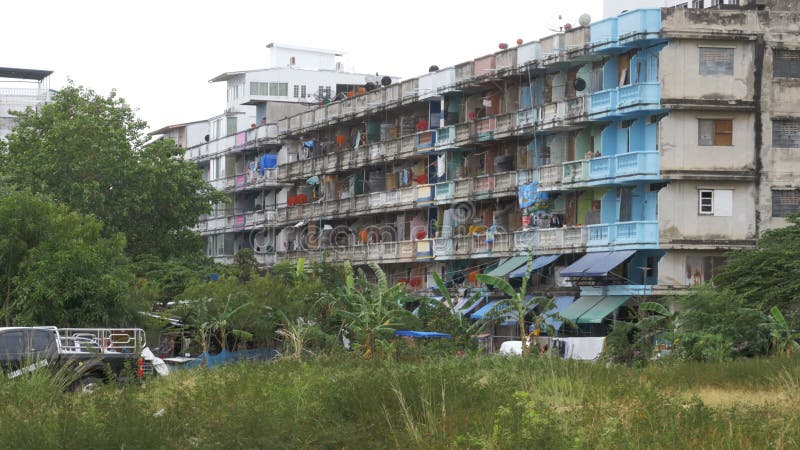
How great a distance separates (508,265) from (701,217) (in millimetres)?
8296

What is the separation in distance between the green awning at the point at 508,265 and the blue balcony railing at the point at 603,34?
28.5 ft

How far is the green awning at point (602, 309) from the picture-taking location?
1962 inches

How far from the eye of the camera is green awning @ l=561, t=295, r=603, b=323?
50.9m

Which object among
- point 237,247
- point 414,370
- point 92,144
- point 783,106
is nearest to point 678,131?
point 783,106

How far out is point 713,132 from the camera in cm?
5088

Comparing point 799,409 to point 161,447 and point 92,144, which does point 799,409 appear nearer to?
point 161,447

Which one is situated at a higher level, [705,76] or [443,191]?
[705,76]

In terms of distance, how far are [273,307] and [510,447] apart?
33.5m

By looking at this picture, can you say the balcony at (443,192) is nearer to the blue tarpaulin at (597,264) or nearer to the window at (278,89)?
the blue tarpaulin at (597,264)

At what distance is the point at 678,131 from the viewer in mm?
50625

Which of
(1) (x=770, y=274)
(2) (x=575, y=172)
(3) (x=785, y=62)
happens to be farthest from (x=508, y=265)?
(1) (x=770, y=274)

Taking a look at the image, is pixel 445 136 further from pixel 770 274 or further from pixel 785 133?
pixel 770 274

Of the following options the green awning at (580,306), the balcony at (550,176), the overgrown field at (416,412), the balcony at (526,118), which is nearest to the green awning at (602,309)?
the green awning at (580,306)

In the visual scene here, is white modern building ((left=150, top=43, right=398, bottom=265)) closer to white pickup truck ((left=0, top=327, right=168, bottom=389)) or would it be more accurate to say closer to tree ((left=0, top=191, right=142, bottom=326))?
tree ((left=0, top=191, right=142, bottom=326))
